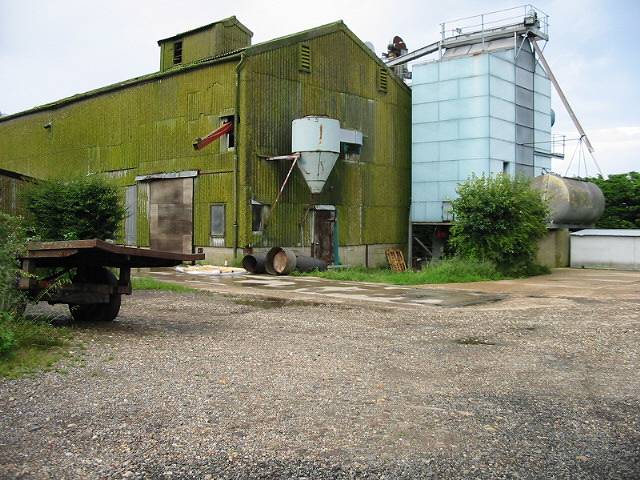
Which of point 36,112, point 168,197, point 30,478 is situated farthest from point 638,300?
point 36,112

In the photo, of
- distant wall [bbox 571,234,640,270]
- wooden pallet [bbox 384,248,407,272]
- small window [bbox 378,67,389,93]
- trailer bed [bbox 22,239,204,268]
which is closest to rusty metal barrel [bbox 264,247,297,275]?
wooden pallet [bbox 384,248,407,272]

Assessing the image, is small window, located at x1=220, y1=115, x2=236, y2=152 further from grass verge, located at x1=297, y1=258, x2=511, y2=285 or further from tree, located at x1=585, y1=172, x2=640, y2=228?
tree, located at x1=585, y1=172, x2=640, y2=228

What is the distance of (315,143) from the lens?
2239 centimetres

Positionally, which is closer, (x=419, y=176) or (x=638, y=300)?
(x=638, y=300)

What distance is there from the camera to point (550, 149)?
30.1 meters

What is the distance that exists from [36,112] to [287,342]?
29749mm

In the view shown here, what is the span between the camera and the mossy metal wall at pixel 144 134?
23.6m

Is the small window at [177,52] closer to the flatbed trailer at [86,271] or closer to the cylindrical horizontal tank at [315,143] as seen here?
the cylindrical horizontal tank at [315,143]

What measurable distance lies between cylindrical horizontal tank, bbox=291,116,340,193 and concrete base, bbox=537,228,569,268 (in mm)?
9323

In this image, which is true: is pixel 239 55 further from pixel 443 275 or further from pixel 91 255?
pixel 91 255

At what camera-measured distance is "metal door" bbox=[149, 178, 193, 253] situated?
24672 millimetres

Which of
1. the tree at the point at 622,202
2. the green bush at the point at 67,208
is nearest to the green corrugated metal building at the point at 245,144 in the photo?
the green bush at the point at 67,208

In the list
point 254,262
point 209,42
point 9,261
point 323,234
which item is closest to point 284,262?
point 254,262

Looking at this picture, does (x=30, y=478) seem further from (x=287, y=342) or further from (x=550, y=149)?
(x=550, y=149)
